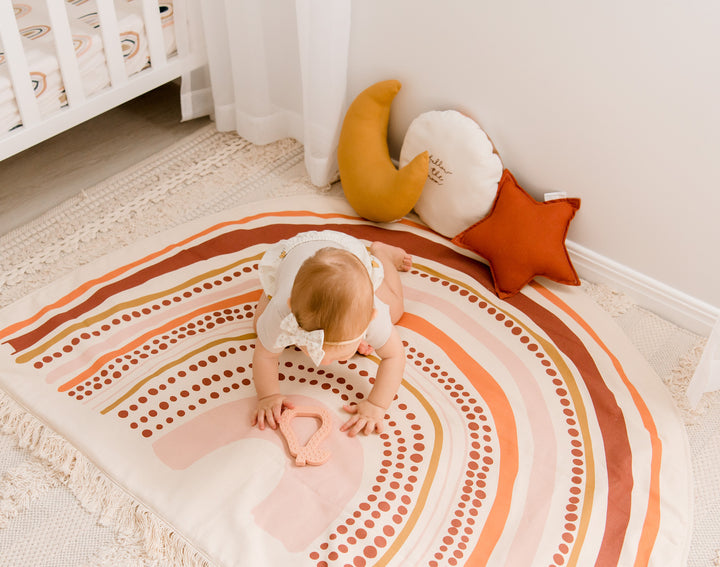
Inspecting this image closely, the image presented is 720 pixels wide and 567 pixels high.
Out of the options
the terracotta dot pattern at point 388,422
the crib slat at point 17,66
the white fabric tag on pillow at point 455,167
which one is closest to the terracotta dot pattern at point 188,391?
the terracotta dot pattern at point 388,422

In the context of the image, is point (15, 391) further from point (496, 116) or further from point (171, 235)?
point (496, 116)

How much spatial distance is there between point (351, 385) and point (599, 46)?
2.98ft

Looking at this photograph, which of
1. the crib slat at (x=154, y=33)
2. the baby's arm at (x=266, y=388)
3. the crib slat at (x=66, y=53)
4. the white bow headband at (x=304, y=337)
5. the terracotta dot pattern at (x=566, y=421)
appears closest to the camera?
the white bow headband at (x=304, y=337)

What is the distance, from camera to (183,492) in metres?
1.30

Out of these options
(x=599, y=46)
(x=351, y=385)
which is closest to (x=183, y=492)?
(x=351, y=385)

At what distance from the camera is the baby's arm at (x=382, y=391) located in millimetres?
1395

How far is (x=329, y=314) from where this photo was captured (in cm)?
117

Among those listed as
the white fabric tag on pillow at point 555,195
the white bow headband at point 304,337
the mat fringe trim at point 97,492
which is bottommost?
the mat fringe trim at point 97,492

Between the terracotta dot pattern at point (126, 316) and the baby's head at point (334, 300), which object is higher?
the baby's head at point (334, 300)

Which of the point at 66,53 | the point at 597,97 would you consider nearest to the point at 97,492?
the point at 66,53

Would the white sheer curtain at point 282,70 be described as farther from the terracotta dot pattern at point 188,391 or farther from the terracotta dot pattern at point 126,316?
the terracotta dot pattern at point 188,391

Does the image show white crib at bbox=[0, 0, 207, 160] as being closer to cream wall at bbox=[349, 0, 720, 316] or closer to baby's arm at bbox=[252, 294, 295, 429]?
cream wall at bbox=[349, 0, 720, 316]

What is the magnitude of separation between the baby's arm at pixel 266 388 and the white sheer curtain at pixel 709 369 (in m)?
0.85

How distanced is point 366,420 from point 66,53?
1168 mm
